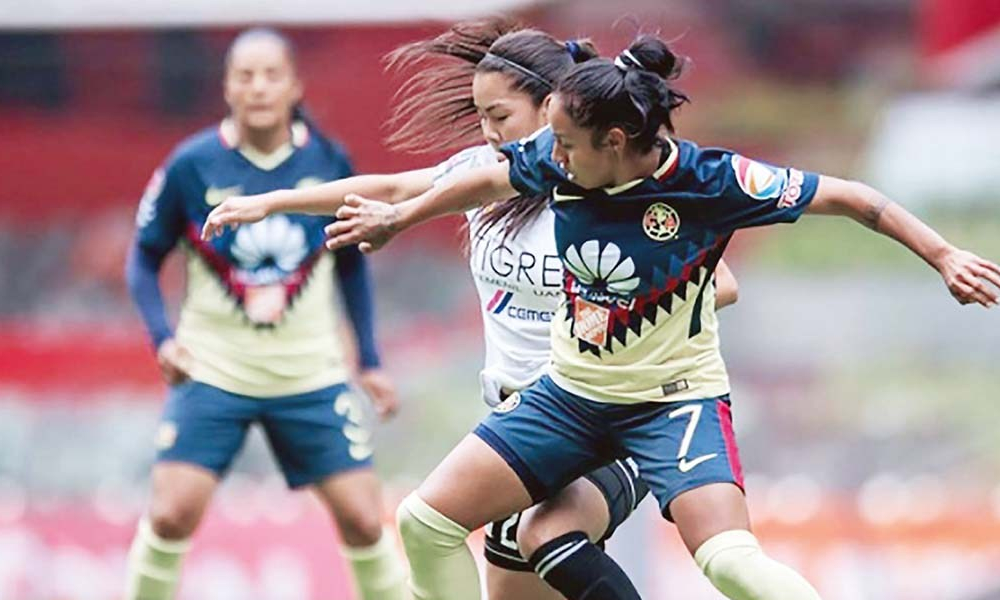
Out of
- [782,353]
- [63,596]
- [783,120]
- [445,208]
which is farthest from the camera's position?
[783,120]

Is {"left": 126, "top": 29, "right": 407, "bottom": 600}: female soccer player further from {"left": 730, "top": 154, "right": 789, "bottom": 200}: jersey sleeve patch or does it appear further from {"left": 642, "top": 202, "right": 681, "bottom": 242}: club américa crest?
{"left": 730, "top": 154, "right": 789, "bottom": 200}: jersey sleeve patch

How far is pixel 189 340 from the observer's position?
708 centimetres

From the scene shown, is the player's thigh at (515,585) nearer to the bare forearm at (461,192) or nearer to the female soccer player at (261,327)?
the bare forearm at (461,192)

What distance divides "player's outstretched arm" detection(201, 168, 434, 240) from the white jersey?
9 centimetres

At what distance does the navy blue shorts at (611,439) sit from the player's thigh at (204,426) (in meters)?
Answer: 1.81

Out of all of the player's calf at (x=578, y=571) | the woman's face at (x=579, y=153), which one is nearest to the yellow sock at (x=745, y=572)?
the player's calf at (x=578, y=571)

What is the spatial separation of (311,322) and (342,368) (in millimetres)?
206

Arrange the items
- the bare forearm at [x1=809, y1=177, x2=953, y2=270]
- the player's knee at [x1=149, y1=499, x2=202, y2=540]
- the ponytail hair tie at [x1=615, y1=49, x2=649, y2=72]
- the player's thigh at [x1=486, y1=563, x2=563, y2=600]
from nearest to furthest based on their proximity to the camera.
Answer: the bare forearm at [x1=809, y1=177, x2=953, y2=270]
the ponytail hair tie at [x1=615, y1=49, x2=649, y2=72]
the player's thigh at [x1=486, y1=563, x2=563, y2=600]
the player's knee at [x1=149, y1=499, x2=202, y2=540]

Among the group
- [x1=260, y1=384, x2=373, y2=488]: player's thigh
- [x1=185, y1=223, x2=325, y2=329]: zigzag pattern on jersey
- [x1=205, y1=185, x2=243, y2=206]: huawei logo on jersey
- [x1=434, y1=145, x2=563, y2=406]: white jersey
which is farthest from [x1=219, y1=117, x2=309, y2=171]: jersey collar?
[x1=434, y1=145, x2=563, y2=406]: white jersey

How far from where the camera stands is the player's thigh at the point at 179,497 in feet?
22.1

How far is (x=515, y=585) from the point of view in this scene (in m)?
5.70

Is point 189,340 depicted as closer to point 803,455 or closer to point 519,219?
point 519,219

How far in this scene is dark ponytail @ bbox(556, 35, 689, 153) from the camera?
4852mm

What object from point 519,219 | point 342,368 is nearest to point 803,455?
point 342,368
